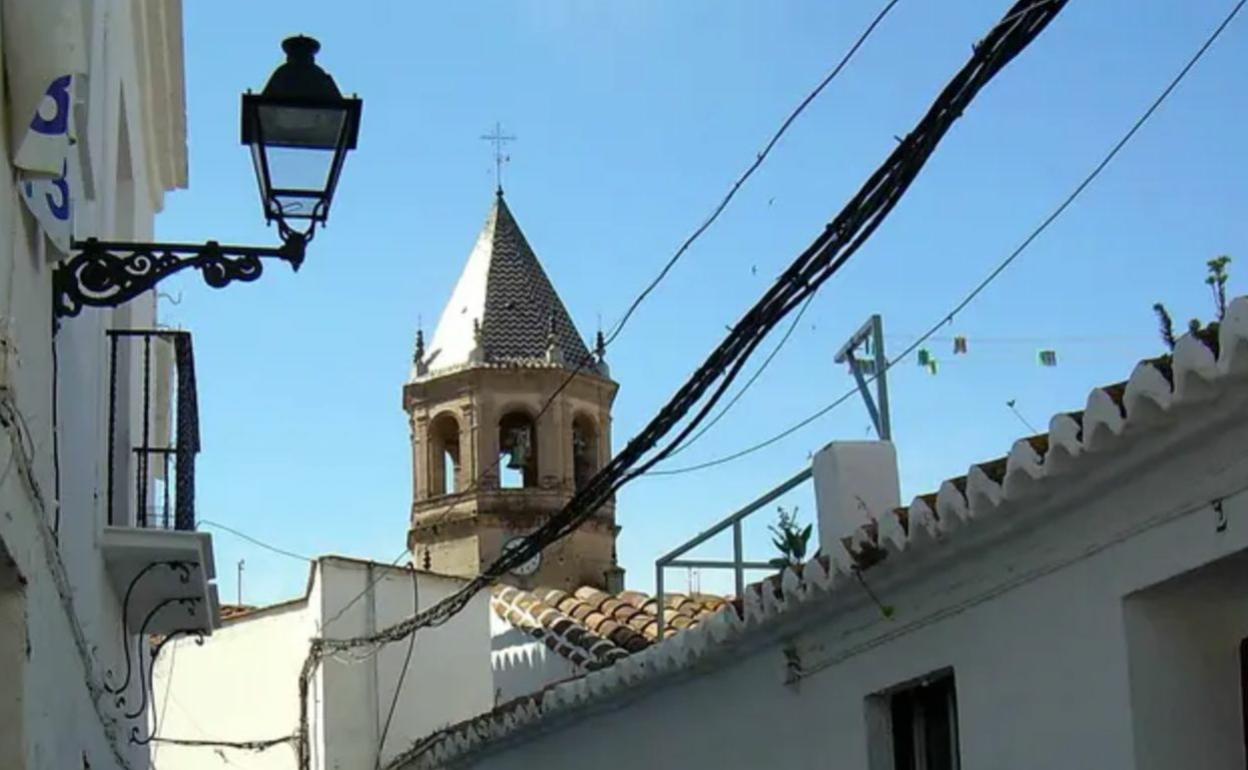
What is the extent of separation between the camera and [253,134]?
6039 millimetres

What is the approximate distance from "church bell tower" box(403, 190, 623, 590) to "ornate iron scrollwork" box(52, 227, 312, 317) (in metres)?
22.3

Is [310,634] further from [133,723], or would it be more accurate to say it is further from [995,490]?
[995,490]

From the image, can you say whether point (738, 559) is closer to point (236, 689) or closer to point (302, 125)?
point (302, 125)

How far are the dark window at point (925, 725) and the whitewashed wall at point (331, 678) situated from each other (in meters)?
11.5

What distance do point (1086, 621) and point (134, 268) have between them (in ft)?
11.0

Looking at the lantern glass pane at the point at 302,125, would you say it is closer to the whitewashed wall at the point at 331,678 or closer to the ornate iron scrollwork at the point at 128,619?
the ornate iron scrollwork at the point at 128,619

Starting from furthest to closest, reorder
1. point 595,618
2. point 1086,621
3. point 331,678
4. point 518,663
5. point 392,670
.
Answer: point 392,670 < point 331,678 < point 518,663 < point 595,618 < point 1086,621

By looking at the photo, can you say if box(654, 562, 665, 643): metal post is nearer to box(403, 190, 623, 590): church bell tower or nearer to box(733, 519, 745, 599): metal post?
box(733, 519, 745, 599): metal post

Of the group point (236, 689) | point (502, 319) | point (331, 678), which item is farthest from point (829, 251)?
point (502, 319)

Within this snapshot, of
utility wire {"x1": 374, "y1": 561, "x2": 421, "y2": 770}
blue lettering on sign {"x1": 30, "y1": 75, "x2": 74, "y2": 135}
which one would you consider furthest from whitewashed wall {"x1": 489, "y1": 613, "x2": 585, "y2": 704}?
blue lettering on sign {"x1": 30, "y1": 75, "x2": 74, "y2": 135}

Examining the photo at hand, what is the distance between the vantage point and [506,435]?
31.2 metres

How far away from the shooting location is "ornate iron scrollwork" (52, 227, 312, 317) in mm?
5734

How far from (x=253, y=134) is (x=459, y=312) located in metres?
27.7

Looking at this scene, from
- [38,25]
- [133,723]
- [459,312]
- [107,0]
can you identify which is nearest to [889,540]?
[107,0]
